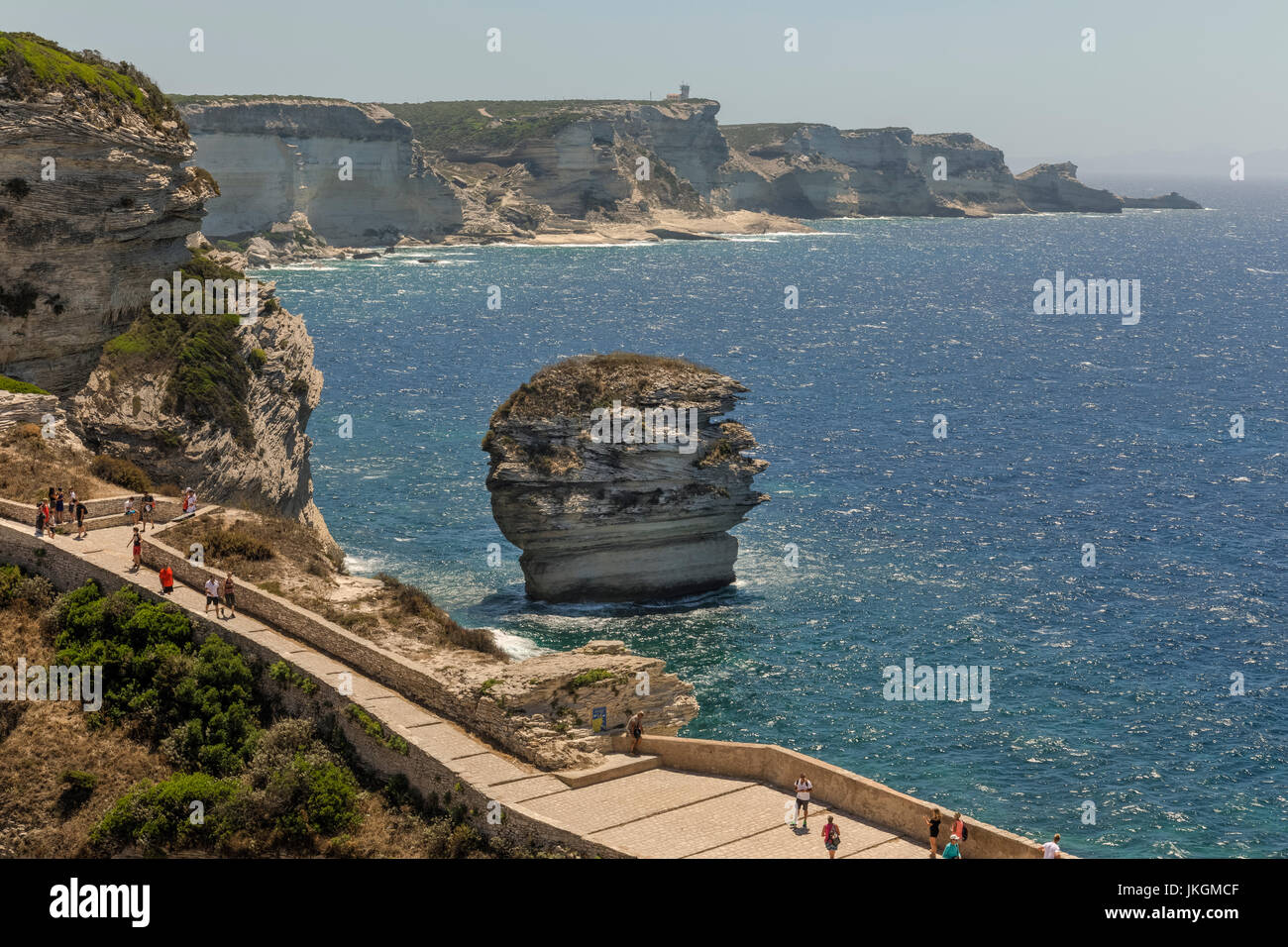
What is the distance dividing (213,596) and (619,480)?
75.7 feet

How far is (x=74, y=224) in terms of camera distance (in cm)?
4647

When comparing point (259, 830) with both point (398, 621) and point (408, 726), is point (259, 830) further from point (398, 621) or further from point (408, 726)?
point (398, 621)

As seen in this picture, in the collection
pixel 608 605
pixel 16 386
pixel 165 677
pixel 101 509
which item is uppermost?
pixel 16 386

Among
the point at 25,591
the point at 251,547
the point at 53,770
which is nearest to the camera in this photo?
the point at 53,770

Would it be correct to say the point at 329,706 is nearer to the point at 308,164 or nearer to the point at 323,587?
the point at 323,587

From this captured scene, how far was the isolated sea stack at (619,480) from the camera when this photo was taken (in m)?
53.5

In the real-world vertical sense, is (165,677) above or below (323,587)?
below

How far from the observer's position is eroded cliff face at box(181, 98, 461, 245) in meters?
172

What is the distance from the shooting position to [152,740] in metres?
30.1

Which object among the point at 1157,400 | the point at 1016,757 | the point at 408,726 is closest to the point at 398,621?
the point at 408,726

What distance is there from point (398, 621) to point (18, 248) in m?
21.4

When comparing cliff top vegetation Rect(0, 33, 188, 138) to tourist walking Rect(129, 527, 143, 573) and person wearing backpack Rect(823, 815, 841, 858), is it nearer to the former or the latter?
tourist walking Rect(129, 527, 143, 573)

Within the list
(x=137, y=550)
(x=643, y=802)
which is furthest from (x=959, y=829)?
(x=137, y=550)

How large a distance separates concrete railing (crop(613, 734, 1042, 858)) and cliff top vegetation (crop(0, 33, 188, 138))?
30.3 m
